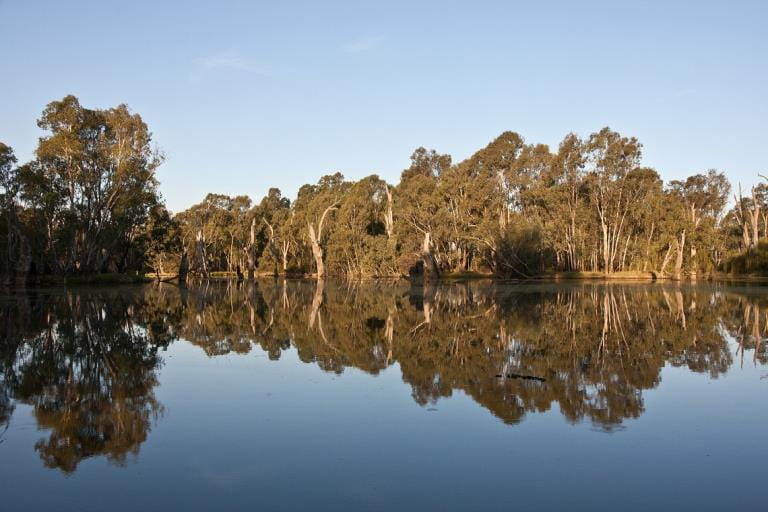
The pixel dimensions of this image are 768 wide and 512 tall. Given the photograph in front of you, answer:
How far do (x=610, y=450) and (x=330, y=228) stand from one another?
7271cm

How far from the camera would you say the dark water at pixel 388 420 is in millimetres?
→ 5020

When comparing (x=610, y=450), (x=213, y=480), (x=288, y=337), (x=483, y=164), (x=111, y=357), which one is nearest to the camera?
(x=213, y=480)

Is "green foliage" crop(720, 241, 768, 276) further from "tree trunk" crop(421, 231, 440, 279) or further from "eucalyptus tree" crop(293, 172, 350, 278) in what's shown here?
"eucalyptus tree" crop(293, 172, 350, 278)

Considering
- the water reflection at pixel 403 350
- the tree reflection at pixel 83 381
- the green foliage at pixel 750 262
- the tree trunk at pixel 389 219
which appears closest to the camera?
the tree reflection at pixel 83 381

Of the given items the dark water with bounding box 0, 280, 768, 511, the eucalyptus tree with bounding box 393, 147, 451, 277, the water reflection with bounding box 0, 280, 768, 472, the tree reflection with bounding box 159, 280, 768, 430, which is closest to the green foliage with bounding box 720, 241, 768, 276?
the eucalyptus tree with bounding box 393, 147, 451, 277

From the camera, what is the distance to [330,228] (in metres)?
77.9

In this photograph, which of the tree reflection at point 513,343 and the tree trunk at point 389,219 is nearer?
the tree reflection at point 513,343

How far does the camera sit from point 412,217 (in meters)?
61.7

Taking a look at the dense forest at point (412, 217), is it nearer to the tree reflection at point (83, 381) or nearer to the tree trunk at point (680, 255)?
the tree trunk at point (680, 255)

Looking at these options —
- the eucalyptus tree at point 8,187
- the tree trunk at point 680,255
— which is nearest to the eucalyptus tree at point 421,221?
the tree trunk at point 680,255

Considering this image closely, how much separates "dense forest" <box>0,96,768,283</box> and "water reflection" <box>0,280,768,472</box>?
2127 centimetres

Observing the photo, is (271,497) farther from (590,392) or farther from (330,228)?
(330,228)

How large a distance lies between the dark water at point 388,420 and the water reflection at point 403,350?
0.20 ft

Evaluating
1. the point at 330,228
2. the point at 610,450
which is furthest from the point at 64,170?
the point at 610,450
